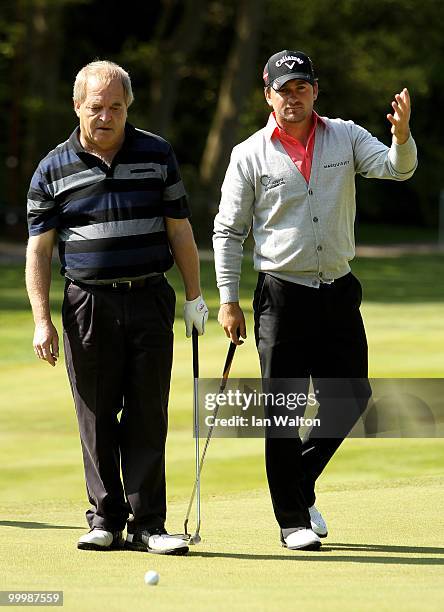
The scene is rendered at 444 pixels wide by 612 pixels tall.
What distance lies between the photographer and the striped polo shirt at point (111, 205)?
18.6ft

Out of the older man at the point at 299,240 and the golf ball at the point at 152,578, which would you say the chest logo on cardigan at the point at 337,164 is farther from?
the golf ball at the point at 152,578

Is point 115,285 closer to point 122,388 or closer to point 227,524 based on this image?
point 122,388

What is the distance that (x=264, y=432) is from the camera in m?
5.87

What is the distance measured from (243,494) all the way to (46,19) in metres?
26.6

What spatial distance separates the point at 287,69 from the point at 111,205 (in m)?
0.87

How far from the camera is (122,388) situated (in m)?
5.88

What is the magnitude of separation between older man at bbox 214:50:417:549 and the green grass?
1.34ft

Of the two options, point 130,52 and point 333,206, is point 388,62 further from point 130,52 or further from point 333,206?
point 333,206

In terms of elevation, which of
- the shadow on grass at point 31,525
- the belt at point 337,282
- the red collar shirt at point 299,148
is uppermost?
the red collar shirt at point 299,148

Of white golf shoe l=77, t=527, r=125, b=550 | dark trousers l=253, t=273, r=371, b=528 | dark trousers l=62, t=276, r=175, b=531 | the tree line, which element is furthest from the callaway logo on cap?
the tree line

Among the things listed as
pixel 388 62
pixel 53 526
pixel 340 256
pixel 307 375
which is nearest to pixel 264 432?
pixel 307 375

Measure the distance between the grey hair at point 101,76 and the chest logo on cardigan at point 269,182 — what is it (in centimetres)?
60

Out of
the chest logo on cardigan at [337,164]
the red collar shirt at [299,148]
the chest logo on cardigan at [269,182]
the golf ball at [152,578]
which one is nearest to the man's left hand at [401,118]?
the chest logo on cardigan at [337,164]

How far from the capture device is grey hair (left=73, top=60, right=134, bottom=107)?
5.62m
